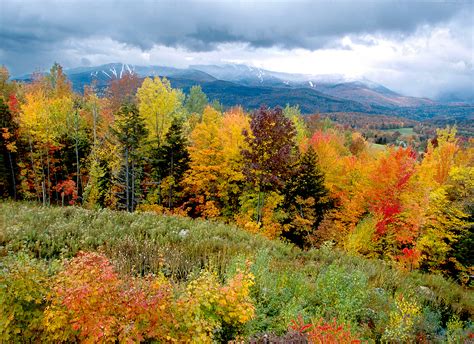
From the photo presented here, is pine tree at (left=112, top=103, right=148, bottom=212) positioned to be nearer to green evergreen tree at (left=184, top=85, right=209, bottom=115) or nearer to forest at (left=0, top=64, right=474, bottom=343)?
forest at (left=0, top=64, right=474, bottom=343)

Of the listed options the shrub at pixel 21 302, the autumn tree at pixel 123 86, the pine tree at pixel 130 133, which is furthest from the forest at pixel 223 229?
the autumn tree at pixel 123 86

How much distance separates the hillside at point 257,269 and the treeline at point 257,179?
742 cm

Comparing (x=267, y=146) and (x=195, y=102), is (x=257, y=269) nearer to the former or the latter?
(x=267, y=146)

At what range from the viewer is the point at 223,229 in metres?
13.8

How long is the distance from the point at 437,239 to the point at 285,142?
42.6 feet

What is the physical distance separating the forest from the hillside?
0.21 feet

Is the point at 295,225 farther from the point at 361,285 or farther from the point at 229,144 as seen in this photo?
the point at 361,285

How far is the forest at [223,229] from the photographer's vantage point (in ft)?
16.5

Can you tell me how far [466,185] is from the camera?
2250 centimetres

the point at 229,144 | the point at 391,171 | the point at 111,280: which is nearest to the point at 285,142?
the point at 229,144

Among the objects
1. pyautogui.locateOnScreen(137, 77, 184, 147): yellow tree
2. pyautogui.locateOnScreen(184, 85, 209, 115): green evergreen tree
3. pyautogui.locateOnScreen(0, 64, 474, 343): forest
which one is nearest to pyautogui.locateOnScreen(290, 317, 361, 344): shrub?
pyautogui.locateOnScreen(0, 64, 474, 343): forest

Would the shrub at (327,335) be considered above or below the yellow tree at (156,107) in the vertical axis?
below

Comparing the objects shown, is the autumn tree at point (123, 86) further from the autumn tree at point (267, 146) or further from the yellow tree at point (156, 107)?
the autumn tree at point (267, 146)

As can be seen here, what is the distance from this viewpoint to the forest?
5.02m
